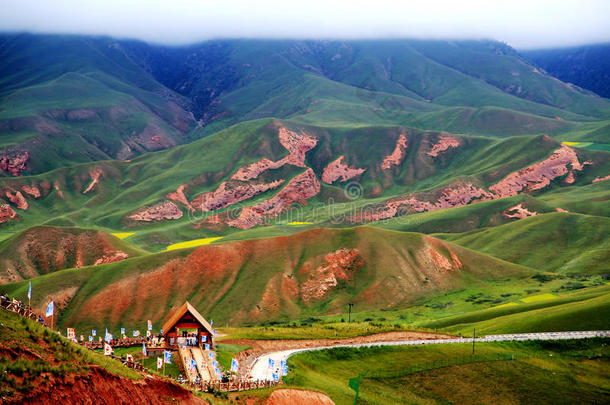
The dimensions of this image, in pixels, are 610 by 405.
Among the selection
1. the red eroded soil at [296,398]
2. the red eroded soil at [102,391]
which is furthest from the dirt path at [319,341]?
the red eroded soil at [102,391]

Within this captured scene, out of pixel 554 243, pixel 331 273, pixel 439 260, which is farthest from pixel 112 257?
pixel 554 243

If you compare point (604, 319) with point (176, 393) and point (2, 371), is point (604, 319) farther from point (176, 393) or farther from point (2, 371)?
point (2, 371)

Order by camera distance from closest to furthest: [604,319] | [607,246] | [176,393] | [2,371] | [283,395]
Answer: [2,371] < [176,393] < [283,395] < [604,319] < [607,246]

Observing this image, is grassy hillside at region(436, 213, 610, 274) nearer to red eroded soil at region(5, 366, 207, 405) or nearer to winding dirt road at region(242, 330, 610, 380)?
winding dirt road at region(242, 330, 610, 380)

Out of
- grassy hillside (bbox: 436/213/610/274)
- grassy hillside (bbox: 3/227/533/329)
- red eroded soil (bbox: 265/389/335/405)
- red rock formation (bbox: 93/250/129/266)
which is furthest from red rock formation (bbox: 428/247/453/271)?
red eroded soil (bbox: 265/389/335/405)

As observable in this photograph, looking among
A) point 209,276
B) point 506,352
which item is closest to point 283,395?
point 506,352

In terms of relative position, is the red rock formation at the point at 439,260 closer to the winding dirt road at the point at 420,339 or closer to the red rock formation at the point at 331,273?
the red rock formation at the point at 331,273

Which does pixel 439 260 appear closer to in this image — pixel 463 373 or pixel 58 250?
pixel 463 373
